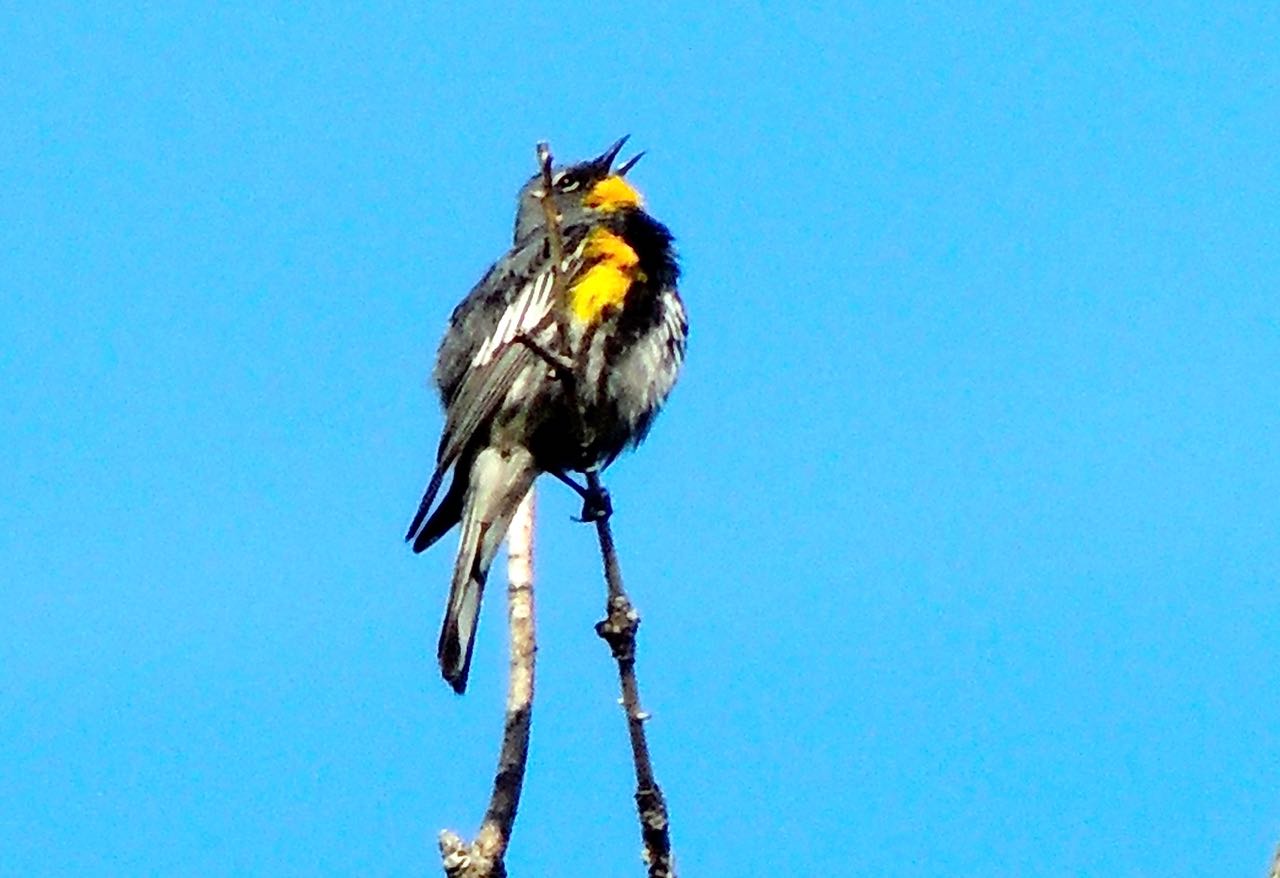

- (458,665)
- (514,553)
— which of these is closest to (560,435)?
(458,665)

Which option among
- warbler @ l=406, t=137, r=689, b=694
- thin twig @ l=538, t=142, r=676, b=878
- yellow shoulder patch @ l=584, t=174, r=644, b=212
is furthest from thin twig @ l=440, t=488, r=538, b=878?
yellow shoulder patch @ l=584, t=174, r=644, b=212

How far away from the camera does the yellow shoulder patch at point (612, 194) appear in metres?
10.9

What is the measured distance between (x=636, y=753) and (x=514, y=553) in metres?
1.20

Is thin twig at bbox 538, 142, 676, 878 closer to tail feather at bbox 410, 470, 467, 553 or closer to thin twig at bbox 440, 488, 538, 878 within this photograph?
thin twig at bbox 440, 488, 538, 878

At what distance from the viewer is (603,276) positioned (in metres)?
9.02

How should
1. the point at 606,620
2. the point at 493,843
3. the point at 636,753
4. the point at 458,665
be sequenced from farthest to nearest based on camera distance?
the point at 458,665
the point at 606,620
the point at 636,753
the point at 493,843

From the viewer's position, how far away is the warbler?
28.7ft

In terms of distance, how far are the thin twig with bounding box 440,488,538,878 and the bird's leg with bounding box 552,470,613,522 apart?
51cm

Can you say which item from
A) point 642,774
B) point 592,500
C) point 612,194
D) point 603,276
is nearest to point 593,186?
point 612,194

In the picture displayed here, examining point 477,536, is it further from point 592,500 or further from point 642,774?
point 642,774

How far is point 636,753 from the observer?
5160mm

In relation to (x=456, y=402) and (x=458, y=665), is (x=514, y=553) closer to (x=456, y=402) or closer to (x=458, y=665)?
(x=458, y=665)

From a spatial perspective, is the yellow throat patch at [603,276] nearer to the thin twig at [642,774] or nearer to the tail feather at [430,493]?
the tail feather at [430,493]

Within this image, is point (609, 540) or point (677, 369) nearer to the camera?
point (609, 540)
